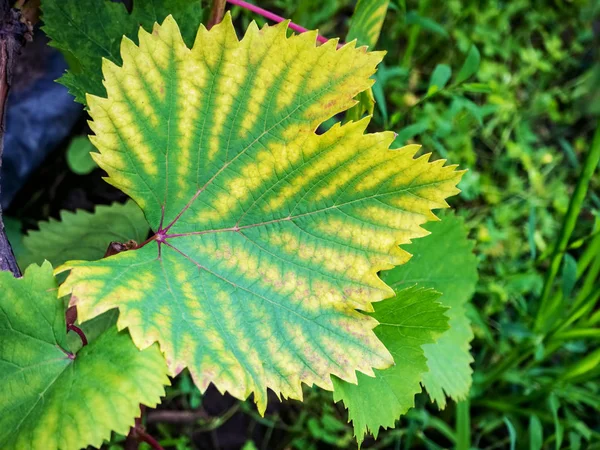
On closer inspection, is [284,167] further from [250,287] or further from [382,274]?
[382,274]

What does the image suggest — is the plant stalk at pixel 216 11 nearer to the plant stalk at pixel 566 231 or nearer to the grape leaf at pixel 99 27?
the grape leaf at pixel 99 27

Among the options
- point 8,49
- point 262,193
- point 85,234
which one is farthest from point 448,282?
point 8,49

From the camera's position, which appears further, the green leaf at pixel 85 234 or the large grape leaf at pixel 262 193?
the green leaf at pixel 85 234

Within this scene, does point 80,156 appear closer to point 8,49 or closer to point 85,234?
point 85,234

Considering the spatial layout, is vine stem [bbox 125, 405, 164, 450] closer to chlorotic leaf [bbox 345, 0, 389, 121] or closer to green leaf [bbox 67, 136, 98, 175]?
chlorotic leaf [bbox 345, 0, 389, 121]

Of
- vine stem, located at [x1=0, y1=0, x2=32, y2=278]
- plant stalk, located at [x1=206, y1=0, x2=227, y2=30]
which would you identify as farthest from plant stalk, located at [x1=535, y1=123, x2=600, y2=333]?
vine stem, located at [x1=0, y1=0, x2=32, y2=278]

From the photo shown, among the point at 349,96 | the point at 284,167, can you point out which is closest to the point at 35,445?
the point at 284,167

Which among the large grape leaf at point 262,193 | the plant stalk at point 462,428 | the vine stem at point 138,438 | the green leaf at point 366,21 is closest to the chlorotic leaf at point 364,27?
the green leaf at point 366,21

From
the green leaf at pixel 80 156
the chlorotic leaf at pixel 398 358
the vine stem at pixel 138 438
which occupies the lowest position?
the vine stem at pixel 138 438
